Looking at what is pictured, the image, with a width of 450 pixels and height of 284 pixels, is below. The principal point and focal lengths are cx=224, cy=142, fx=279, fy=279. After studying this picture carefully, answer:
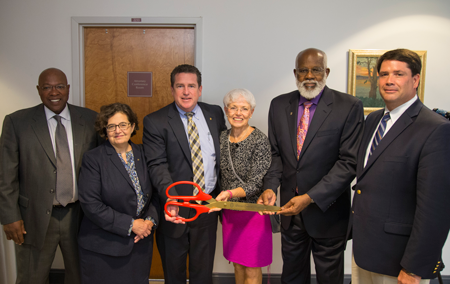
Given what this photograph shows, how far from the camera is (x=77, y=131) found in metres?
2.17

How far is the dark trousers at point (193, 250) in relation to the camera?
2.07 m

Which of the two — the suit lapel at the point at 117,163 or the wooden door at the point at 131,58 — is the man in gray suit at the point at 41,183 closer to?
the suit lapel at the point at 117,163

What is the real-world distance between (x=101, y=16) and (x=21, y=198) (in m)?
1.85

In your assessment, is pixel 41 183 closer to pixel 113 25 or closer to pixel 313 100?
pixel 113 25

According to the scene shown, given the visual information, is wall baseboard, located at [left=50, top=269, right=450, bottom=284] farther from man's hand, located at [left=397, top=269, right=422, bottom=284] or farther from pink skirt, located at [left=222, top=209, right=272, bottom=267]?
man's hand, located at [left=397, top=269, right=422, bottom=284]

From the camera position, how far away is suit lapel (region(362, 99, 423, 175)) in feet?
4.83

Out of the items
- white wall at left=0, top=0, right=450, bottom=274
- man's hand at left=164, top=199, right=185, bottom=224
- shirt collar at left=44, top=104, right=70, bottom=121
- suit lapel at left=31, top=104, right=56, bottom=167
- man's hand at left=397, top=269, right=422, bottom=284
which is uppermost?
white wall at left=0, top=0, right=450, bottom=274

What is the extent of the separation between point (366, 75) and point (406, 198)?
1.71 meters

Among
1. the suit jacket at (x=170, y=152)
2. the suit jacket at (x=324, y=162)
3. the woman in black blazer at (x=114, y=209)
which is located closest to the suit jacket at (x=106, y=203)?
the woman in black blazer at (x=114, y=209)

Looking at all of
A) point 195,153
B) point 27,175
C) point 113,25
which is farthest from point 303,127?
point 113,25

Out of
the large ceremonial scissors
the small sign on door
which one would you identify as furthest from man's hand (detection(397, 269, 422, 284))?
the small sign on door

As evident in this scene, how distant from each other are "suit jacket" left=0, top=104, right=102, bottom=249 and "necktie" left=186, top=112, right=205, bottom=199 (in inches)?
40.5

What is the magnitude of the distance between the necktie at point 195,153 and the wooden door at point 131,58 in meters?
0.92

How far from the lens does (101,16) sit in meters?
2.79
